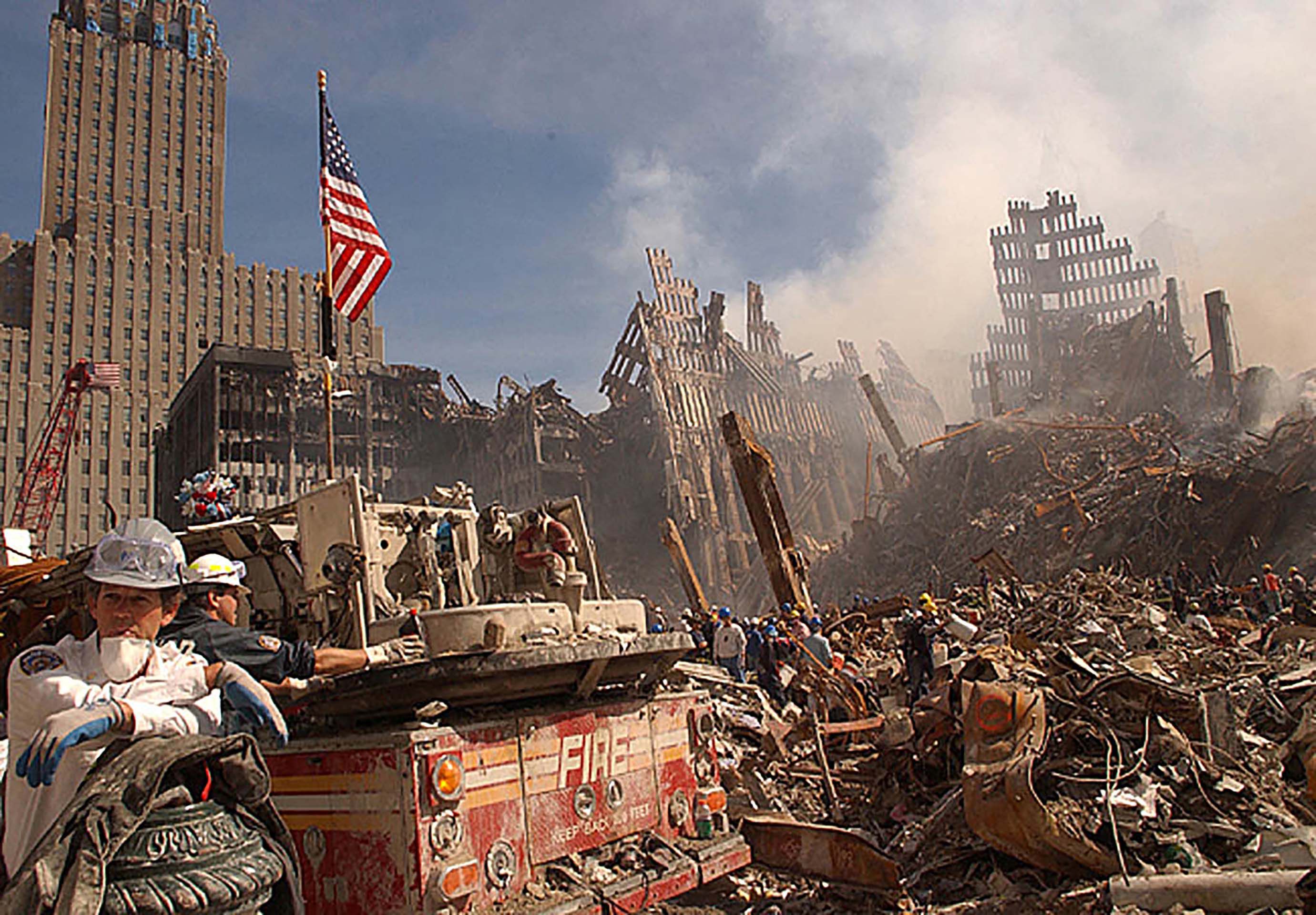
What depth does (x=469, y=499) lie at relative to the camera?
794 centimetres

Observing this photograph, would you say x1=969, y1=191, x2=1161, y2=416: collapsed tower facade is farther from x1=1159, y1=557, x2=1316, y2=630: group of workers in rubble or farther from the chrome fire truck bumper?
the chrome fire truck bumper

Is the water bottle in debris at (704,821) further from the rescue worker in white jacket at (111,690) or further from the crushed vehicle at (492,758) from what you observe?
the rescue worker in white jacket at (111,690)

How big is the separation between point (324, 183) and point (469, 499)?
16.0 feet

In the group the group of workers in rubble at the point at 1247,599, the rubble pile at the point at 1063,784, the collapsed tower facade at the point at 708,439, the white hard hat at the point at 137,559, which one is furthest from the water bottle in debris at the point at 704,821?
the collapsed tower facade at the point at 708,439

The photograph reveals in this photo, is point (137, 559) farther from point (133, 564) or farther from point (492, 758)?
point (492, 758)

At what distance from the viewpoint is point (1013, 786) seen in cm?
574

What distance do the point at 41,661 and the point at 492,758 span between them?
6.97 ft

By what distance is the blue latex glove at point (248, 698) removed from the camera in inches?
120

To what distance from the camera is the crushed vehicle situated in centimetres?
412

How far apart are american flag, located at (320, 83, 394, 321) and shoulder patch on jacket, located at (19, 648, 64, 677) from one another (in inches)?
296

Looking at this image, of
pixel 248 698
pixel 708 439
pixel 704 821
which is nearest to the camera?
pixel 248 698

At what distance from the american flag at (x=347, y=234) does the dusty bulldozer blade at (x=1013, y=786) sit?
23.5 feet

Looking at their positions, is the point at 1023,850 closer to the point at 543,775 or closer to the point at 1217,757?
the point at 1217,757

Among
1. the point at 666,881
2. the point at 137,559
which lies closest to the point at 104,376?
the point at 666,881
